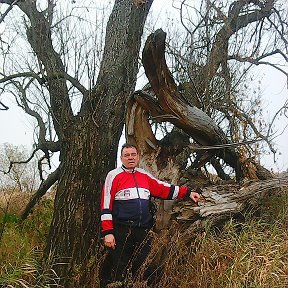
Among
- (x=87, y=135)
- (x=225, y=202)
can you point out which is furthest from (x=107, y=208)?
(x=225, y=202)

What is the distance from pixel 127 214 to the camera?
5.26 meters

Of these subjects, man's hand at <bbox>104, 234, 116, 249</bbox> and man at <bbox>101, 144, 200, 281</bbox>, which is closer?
man's hand at <bbox>104, 234, 116, 249</bbox>

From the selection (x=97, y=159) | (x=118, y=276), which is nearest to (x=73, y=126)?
(x=97, y=159)

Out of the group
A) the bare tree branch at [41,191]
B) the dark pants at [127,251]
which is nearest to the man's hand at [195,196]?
the dark pants at [127,251]

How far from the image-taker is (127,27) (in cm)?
695

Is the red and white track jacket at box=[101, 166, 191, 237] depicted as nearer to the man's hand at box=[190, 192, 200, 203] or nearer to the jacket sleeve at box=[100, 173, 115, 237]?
the jacket sleeve at box=[100, 173, 115, 237]

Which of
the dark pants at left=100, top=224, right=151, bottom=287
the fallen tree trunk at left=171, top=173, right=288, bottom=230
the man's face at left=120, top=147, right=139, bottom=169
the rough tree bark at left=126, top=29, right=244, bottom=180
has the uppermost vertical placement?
the rough tree bark at left=126, top=29, right=244, bottom=180

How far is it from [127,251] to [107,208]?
56 cm

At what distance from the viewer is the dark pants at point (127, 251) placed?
5.26 meters

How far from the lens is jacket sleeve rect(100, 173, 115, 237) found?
5152mm

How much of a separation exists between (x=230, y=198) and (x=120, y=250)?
1.93m

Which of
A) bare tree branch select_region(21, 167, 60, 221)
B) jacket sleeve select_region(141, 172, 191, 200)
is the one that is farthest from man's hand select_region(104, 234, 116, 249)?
bare tree branch select_region(21, 167, 60, 221)

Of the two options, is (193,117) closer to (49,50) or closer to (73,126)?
(73,126)

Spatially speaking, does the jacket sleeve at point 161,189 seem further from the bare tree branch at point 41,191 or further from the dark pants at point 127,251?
the bare tree branch at point 41,191
